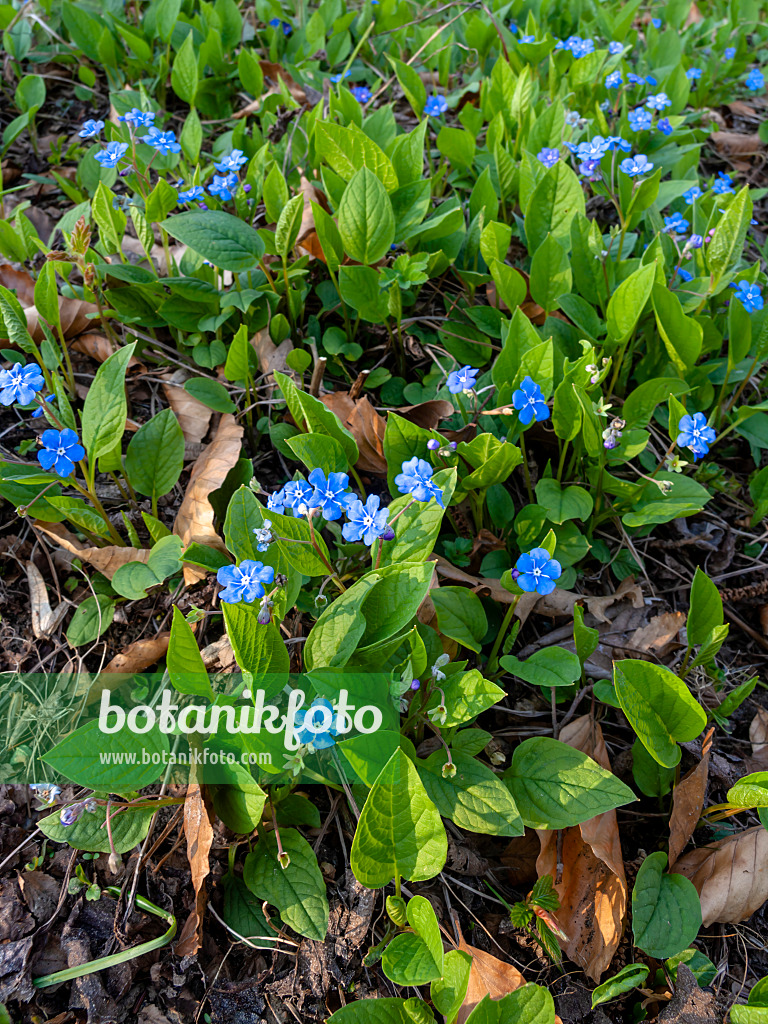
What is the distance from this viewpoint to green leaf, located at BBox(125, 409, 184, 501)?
2.37m

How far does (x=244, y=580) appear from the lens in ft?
5.67

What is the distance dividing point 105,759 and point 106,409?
3.44 feet

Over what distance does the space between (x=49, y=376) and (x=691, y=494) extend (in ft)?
7.38

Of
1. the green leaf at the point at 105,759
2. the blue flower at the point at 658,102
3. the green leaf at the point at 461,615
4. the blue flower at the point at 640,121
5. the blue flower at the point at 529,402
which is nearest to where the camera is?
the green leaf at the point at 105,759

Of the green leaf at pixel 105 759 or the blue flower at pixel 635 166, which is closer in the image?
the green leaf at pixel 105 759

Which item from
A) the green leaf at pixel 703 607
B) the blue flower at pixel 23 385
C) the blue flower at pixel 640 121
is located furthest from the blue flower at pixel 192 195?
the green leaf at pixel 703 607

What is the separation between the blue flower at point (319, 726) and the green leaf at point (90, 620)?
90cm

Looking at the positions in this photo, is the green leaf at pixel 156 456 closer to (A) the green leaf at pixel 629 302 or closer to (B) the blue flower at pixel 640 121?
Answer: (A) the green leaf at pixel 629 302

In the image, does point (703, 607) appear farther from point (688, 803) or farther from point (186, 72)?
point (186, 72)

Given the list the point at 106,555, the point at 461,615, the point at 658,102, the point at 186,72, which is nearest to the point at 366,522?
the point at 461,615

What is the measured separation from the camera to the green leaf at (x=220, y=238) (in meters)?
2.50

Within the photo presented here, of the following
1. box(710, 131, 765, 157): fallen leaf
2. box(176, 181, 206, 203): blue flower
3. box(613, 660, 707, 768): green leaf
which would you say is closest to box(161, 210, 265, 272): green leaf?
box(176, 181, 206, 203): blue flower

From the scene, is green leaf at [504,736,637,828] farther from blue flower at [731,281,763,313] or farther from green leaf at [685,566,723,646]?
blue flower at [731,281,763,313]

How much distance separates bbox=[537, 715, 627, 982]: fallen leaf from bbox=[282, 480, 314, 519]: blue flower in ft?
3.46
